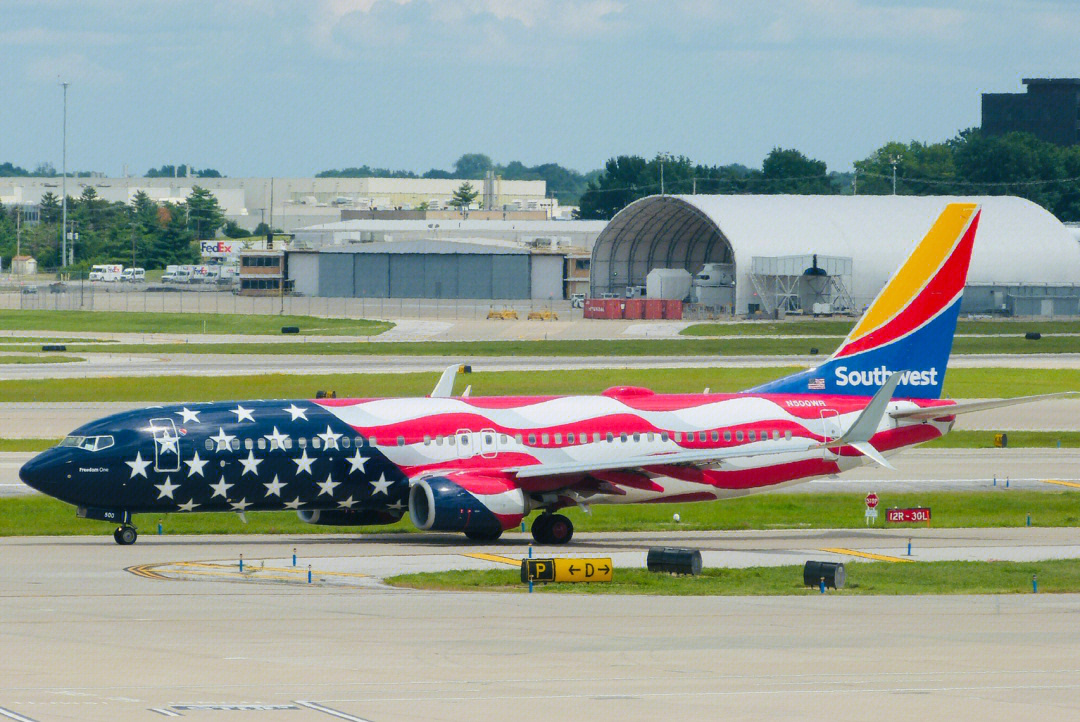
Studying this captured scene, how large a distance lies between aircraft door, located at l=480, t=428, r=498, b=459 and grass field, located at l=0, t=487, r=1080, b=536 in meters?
4.48

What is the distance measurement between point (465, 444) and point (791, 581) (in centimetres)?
1155

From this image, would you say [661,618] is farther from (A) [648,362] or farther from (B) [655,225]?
(B) [655,225]

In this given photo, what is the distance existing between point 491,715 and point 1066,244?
152859 mm

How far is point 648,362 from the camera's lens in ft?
342

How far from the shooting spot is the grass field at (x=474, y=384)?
274ft

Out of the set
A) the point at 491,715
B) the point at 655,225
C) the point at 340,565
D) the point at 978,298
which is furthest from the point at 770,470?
the point at 655,225

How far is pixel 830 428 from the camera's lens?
4759 cm

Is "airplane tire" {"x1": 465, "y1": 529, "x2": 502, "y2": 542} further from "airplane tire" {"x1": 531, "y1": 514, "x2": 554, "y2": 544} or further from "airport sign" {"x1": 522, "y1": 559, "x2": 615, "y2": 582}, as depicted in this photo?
"airport sign" {"x1": 522, "y1": 559, "x2": 615, "y2": 582}

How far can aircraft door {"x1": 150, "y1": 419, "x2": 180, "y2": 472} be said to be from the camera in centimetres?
4222

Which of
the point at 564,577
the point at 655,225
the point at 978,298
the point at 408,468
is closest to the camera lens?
the point at 564,577

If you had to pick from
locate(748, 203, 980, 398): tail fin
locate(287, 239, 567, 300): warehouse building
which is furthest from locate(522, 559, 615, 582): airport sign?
locate(287, 239, 567, 300): warehouse building

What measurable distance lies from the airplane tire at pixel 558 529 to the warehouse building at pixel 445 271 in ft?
481

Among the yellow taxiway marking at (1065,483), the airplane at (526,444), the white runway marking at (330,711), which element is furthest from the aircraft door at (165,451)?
the yellow taxiway marking at (1065,483)

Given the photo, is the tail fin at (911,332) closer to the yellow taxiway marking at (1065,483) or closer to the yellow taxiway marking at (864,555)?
the yellow taxiway marking at (864,555)
